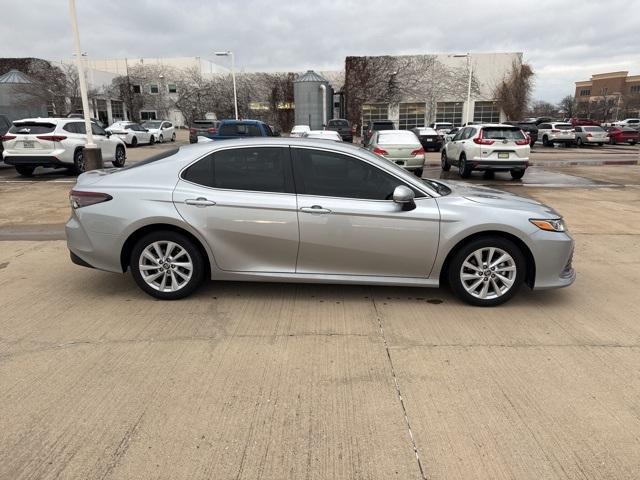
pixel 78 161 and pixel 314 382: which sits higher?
pixel 78 161

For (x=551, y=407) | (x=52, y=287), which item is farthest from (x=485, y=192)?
(x=52, y=287)

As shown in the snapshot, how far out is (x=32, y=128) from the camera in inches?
510

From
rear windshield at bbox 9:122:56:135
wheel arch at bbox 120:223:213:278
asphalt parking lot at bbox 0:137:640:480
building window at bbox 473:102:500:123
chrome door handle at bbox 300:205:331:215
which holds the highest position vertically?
building window at bbox 473:102:500:123

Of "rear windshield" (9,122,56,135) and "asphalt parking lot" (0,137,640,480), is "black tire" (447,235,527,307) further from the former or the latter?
"rear windshield" (9,122,56,135)

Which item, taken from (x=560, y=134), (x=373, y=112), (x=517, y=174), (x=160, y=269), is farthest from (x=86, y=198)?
(x=373, y=112)

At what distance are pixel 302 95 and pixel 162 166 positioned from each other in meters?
44.4

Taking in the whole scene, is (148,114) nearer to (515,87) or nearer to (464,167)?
(515,87)

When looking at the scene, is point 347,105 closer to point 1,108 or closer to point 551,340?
point 1,108

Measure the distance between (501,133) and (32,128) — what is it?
12814 millimetres

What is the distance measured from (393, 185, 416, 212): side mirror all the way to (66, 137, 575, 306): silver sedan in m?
0.01

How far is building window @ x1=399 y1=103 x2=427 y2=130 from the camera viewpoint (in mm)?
46812

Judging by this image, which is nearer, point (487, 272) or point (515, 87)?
point (487, 272)

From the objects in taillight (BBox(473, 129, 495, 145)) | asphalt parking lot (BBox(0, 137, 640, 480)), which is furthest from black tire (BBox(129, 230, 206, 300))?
taillight (BBox(473, 129, 495, 145))

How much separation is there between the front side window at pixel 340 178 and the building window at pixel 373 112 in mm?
44336
